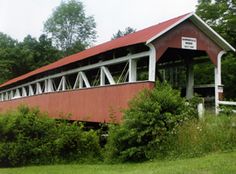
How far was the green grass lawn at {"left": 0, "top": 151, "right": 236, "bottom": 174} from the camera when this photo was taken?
10329 millimetres

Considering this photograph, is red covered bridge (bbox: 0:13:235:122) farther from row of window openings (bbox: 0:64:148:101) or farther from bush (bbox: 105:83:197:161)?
bush (bbox: 105:83:197:161)

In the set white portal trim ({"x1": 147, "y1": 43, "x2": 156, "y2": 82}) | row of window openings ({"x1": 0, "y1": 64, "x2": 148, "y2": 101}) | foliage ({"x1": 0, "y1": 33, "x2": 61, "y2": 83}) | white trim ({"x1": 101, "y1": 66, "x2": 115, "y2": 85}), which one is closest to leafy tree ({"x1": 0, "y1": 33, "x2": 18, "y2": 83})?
foliage ({"x1": 0, "y1": 33, "x2": 61, "y2": 83})

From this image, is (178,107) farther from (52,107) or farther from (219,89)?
(52,107)

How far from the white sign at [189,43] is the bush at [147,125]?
362 centimetres

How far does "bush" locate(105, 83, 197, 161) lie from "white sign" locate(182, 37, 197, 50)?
3.62 metres

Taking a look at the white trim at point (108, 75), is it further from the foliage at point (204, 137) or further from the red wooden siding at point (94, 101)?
the foliage at point (204, 137)

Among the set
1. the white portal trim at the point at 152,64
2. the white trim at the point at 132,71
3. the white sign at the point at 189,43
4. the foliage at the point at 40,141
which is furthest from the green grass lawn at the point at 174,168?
the white sign at the point at 189,43

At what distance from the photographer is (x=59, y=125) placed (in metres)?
16.9

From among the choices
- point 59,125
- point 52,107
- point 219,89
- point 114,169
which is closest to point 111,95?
point 59,125

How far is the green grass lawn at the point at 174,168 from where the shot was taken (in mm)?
10329

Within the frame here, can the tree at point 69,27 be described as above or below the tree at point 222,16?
above

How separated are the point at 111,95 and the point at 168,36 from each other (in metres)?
3.61

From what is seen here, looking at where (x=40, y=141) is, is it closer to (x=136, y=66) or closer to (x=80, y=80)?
(x=136, y=66)

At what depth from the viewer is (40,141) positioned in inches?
648
